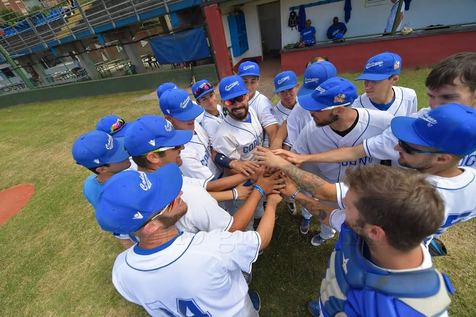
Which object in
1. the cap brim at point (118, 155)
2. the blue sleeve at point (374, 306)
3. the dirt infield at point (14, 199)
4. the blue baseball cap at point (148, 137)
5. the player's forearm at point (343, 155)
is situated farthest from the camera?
the dirt infield at point (14, 199)

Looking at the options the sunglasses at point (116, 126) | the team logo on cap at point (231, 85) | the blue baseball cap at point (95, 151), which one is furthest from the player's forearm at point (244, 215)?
the sunglasses at point (116, 126)

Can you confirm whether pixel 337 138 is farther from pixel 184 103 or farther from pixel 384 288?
pixel 184 103

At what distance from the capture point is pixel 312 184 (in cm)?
217

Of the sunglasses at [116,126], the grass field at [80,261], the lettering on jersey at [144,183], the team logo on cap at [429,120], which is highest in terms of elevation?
the lettering on jersey at [144,183]

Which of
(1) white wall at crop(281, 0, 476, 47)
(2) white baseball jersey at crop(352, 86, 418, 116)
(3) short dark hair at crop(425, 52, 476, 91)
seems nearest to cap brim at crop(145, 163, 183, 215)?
(3) short dark hair at crop(425, 52, 476, 91)

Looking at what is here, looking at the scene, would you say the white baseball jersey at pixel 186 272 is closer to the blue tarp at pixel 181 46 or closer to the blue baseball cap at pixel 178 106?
the blue baseball cap at pixel 178 106

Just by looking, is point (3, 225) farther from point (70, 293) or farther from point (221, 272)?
point (221, 272)

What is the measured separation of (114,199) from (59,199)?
233 inches

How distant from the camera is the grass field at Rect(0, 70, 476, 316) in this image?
9.47ft

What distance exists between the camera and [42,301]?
11.9 feet

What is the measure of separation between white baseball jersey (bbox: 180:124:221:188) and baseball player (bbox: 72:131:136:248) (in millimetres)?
656

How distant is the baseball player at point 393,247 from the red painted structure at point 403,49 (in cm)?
993

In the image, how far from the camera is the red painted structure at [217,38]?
32.8ft

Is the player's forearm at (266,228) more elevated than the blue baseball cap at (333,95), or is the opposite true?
the blue baseball cap at (333,95)
